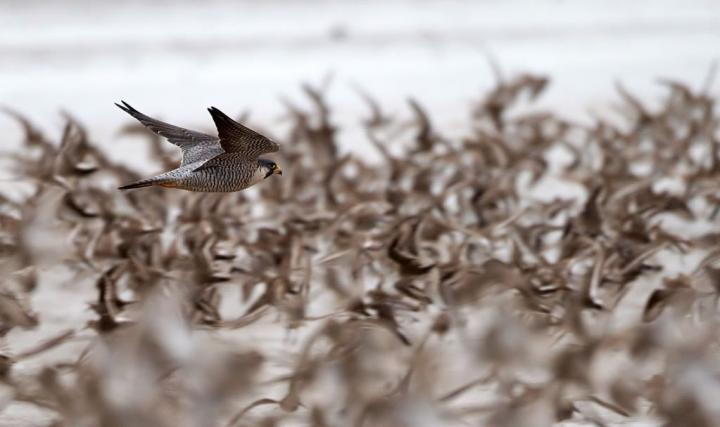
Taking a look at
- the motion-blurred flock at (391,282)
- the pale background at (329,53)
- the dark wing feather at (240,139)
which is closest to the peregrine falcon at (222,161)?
the dark wing feather at (240,139)

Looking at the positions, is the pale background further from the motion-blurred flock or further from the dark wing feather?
the dark wing feather

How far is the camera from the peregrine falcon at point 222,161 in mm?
2230

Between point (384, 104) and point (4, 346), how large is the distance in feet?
12.0

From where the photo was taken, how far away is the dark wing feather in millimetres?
2174

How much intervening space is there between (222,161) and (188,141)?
0.20 m

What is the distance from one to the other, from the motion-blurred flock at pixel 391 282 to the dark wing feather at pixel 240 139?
301 mm

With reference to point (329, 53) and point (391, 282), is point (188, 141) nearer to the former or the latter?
point (391, 282)

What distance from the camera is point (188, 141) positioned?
2.49 metres

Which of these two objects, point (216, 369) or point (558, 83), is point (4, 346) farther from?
point (558, 83)

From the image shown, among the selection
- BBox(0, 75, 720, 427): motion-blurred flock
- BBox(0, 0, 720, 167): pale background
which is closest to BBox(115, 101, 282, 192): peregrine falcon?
BBox(0, 75, 720, 427): motion-blurred flock

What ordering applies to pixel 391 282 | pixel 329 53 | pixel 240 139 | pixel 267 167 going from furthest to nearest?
pixel 329 53, pixel 391 282, pixel 267 167, pixel 240 139

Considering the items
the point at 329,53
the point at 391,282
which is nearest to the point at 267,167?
the point at 391,282

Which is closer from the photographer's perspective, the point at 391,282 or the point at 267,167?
the point at 267,167

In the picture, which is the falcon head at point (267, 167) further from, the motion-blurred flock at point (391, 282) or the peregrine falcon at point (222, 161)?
the motion-blurred flock at point (391, 282)
